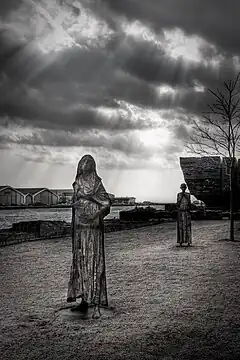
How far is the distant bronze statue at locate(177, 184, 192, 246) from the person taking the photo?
17.2m

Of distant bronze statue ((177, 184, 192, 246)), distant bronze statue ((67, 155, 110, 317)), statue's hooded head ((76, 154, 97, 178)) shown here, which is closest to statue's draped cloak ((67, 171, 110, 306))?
distant bronze statue ((67, 155, 110, 317))

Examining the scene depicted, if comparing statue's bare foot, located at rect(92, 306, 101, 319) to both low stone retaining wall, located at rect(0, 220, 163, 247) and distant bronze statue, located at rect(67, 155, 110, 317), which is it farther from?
low stone retaining wall, located at rect(0, 220, 163, 247)

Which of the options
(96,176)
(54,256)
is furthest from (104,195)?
(54,256)

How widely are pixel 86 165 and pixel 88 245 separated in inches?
52.0

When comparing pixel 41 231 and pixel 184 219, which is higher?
pixel 184 219

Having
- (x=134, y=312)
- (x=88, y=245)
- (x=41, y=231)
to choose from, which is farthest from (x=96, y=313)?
(x=41, y=231)

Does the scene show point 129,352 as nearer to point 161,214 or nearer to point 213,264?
point 213,264

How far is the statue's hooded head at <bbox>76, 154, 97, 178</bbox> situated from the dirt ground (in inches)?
93.1

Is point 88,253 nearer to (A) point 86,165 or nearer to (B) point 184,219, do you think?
(A) point 86,165

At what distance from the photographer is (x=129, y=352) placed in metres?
5.59

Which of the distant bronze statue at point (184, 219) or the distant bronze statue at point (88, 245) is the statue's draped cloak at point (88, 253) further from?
the distant bronze statue at point (184, 219)

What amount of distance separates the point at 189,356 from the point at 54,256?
9.97 meters

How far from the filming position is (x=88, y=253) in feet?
24.0

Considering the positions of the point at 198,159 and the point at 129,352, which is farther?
the point at 198,159
